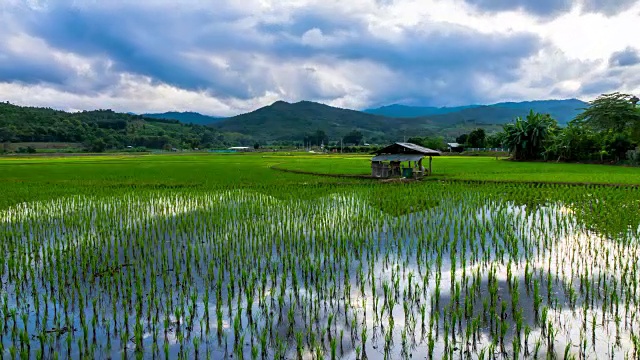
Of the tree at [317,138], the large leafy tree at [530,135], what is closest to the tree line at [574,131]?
the large leafy tree at [530,135]

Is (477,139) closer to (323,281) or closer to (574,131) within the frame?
(574,131)

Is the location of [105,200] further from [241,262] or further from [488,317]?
[488,317]

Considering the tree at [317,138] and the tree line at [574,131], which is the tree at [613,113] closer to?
the tree line at [574,131]

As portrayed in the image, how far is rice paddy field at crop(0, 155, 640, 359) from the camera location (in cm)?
496

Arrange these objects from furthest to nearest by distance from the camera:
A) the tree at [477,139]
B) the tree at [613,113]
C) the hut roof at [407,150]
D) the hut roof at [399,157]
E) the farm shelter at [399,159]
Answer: the tree at [477,139] → the tree at [613,113] → the hut roof at [407,150] → the farm shelter at [399,159] → the hut roof at [399,157]

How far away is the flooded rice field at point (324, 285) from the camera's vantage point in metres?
4.95

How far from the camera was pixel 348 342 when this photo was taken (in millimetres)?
5008

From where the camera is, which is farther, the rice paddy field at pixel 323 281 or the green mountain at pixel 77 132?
the green mountain at pixel 77 132

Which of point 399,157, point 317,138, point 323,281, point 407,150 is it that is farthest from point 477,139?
point 317,138

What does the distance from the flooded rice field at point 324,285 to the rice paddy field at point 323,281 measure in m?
0.04

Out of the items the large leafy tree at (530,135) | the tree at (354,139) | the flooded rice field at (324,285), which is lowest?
the flooded rice field at (324,285)

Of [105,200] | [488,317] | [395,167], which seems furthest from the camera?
[395,167]

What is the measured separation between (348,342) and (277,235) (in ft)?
17.5

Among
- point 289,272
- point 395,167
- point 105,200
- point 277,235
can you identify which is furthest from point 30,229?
point 395,167
